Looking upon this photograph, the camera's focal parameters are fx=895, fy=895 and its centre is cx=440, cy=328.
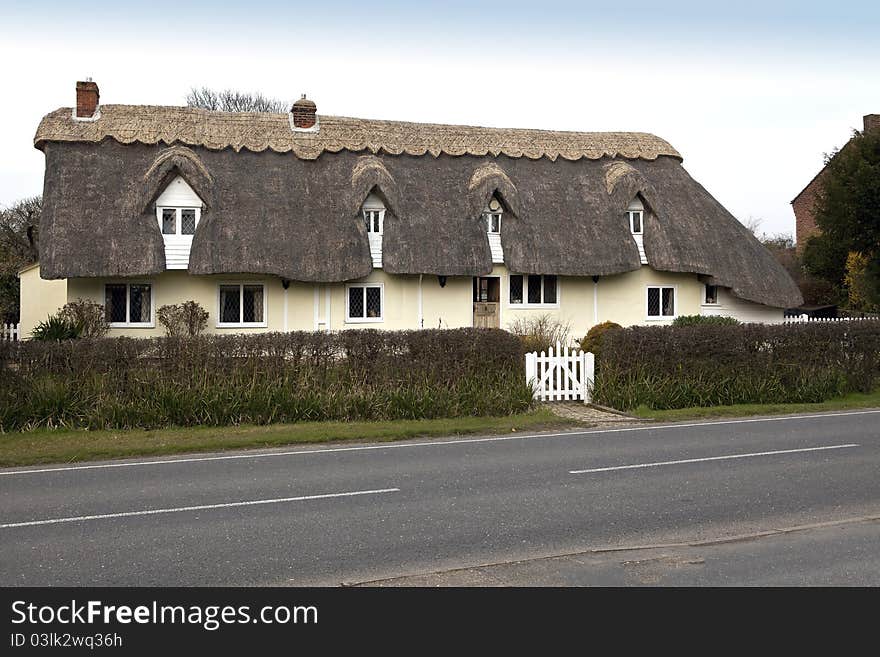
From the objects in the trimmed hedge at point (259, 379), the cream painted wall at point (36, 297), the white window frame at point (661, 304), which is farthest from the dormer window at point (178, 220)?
the white window frame at point (661, 304)

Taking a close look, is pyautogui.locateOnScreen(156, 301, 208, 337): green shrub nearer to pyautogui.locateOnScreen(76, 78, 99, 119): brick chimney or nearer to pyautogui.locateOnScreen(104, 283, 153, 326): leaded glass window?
pyautogui.locateOnScreen(104, 283, 153, 326): leaded glass window

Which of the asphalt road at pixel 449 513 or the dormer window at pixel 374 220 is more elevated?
the dormer window at pixel 374 220

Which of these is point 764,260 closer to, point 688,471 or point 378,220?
point 378,220

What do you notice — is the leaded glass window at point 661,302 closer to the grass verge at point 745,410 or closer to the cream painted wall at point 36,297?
the grass verge at point 745,410

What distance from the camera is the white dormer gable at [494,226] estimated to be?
3322cm

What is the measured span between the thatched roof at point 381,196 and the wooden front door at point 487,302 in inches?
58.8

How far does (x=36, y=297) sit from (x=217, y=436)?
24666 mm

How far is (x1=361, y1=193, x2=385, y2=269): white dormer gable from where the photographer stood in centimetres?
3212

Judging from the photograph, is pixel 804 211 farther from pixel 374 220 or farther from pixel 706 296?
pixel 374 220

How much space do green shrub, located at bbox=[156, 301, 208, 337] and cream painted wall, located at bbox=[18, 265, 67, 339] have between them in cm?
921

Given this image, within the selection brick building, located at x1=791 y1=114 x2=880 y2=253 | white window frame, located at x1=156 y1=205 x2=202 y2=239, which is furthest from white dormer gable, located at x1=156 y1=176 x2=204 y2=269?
brick building, located at x1=791 y1=114 x2=880 y2=253

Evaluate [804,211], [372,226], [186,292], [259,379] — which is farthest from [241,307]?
[804,211]

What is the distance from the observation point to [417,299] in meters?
32.7

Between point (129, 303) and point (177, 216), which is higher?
point (177, 216)
